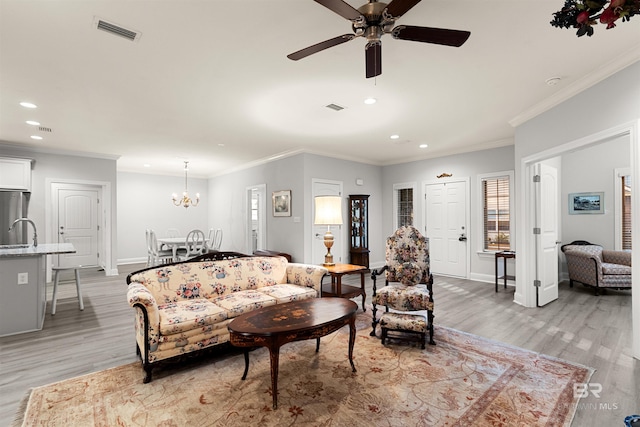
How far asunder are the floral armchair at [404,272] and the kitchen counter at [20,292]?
12.4 feet

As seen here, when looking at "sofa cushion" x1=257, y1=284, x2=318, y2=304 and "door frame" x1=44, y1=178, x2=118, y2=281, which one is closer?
"sofa cushion" x1=257, y1=284, x2=318, y2=304

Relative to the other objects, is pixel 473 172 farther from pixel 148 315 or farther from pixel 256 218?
pixel 148 315

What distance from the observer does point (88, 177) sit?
6523 millimetres

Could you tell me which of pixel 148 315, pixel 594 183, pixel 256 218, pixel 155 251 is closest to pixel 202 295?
pixel 148 315

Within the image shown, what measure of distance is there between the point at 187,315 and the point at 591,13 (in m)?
2.92

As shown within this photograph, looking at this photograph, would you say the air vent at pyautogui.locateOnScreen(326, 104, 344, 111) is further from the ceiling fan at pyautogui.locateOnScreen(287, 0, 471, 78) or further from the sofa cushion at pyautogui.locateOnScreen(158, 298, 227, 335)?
the sofa cushion at pyautogui.locateOnScreen(158, 298, 227, 335)

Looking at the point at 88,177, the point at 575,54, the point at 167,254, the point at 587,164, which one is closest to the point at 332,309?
the point at 575,54

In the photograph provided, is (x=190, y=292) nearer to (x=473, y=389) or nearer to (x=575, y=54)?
(x=473, y=389)

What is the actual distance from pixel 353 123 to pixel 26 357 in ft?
14.8

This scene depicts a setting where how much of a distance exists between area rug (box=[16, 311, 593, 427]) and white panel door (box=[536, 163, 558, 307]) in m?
1.89

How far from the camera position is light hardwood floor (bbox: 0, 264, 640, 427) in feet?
7.13

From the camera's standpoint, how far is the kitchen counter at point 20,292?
10.8ft

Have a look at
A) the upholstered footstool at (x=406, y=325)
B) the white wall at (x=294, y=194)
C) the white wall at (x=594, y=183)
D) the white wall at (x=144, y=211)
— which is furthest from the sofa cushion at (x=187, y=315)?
the white wall at (x=144, y=211)

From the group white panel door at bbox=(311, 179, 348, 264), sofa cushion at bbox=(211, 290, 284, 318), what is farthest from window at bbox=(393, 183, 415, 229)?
sofa cushion at bbox=(211, 290, 284, 318)
